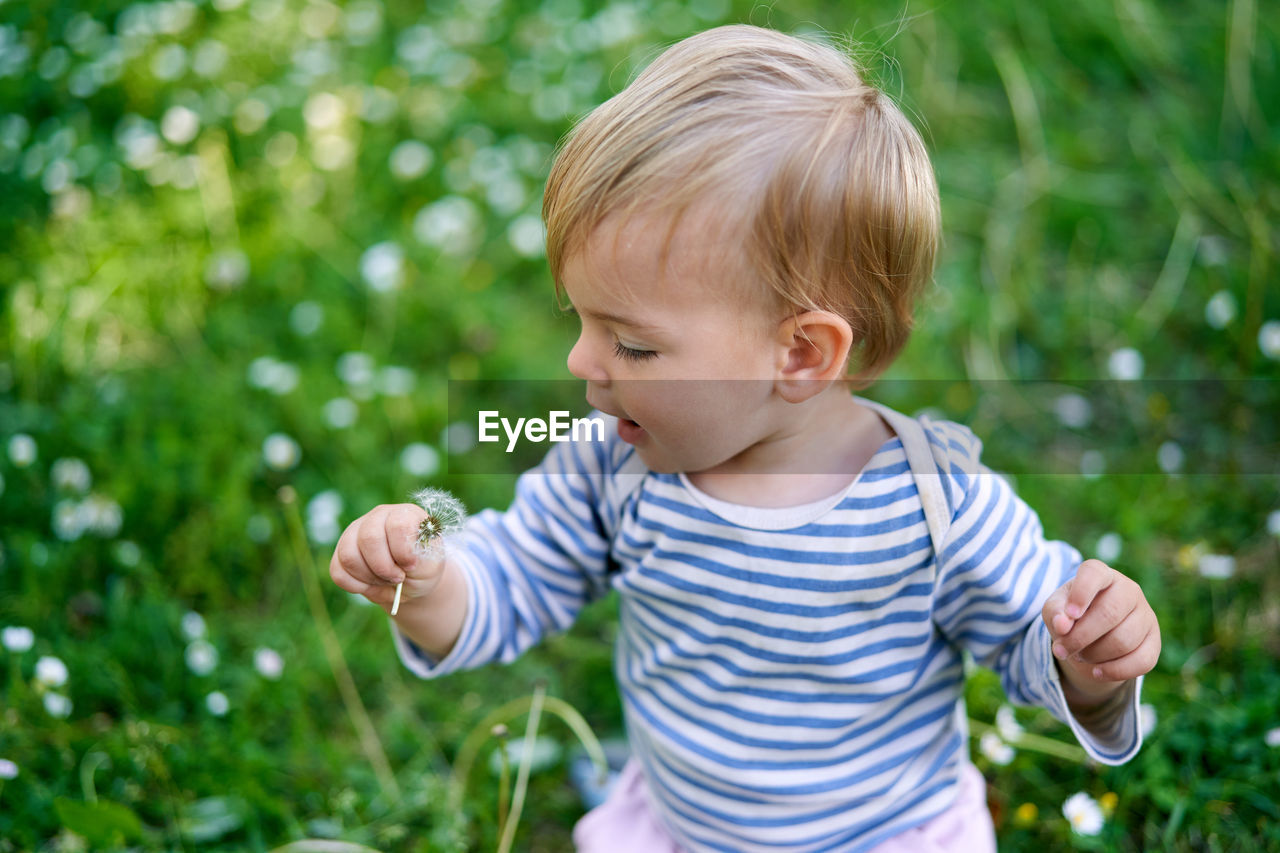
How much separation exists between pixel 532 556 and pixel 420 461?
0.78 meters

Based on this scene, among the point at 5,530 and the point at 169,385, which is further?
the point at 169,385

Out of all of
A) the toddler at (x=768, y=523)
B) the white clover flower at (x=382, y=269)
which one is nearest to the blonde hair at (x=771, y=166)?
the toddler at (x=768, y=523)

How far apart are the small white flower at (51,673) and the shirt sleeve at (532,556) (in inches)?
22.3

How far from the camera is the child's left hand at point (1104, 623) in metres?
0.98

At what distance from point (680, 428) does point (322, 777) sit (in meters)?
0.90

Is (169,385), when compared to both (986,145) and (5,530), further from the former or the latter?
(986,145)

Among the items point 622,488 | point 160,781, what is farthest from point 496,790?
point 622,488

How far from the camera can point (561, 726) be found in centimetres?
Answer: 173

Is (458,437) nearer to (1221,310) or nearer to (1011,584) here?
(1011,584)

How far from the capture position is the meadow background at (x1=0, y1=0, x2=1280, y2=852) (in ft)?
5.00

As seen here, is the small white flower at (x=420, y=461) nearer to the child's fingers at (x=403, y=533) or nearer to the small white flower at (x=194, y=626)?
the small white flower at (x=194, y=626)

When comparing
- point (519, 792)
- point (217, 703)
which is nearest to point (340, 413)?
point (217, 703)

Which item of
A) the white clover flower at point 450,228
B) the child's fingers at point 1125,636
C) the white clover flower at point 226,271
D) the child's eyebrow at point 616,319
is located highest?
the child's eyebrow at point 616,319

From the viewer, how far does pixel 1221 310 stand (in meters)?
2.08
